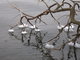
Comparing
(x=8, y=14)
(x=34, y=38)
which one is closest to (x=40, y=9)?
(x=8, y=14)

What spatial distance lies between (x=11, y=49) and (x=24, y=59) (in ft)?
1.88

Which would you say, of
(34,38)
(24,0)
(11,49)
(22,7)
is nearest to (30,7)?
(22,7)

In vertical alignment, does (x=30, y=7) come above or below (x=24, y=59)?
→ above

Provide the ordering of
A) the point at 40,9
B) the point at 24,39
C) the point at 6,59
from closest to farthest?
the point at 6,59, the point at 24,39, the point at 40,9

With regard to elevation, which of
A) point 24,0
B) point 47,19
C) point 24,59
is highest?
point 24,0

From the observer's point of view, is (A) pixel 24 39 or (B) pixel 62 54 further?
(A) pixel 24 39

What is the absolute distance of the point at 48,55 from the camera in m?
5.18

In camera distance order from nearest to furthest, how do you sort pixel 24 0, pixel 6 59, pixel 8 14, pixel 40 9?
pixel 6 59
pixel 8 14
pixel 40 9
pixel 24 0

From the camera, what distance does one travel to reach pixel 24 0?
32.6 feet

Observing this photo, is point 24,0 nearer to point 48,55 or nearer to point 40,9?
point 40,9

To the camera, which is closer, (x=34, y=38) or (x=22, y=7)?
(x=34, y=38)

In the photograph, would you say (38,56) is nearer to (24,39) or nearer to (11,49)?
(11,49)

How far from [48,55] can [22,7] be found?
4.01 metres

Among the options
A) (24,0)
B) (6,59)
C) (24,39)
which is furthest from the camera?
(24,0)
